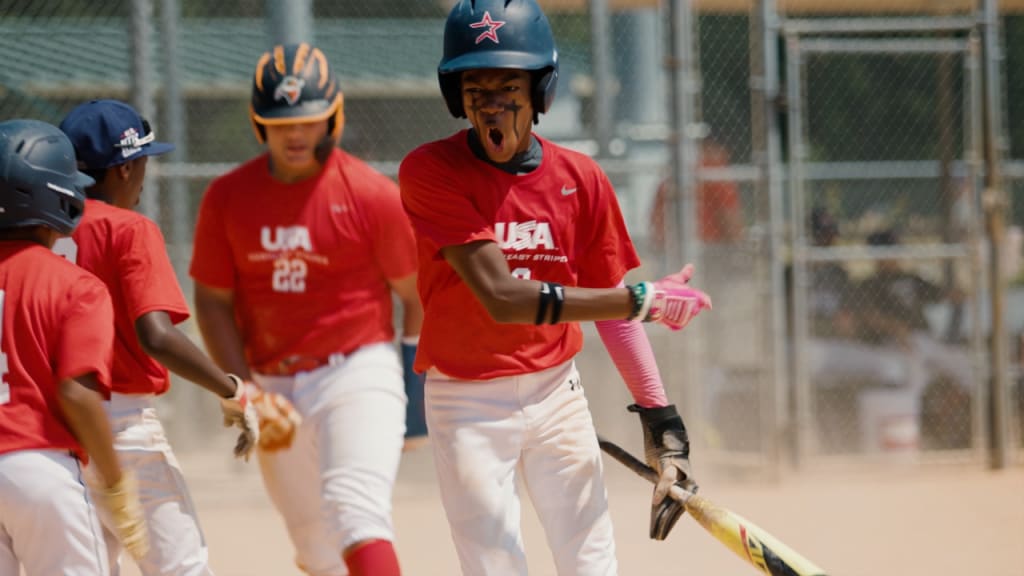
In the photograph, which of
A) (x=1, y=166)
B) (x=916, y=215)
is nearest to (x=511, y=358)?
(x=1, y=166)

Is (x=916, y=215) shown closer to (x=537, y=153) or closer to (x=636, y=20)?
(x=636, y=20)

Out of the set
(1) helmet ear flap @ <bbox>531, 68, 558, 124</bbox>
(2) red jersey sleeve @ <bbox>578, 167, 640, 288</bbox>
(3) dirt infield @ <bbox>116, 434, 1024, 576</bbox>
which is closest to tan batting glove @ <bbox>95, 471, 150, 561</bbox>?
(2) red jersey sleeve @ <bbox>578, 167, 640, 288</bbox>

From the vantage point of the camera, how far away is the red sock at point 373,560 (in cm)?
472

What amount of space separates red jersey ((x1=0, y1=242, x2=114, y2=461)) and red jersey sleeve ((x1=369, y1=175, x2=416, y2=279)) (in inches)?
68.6

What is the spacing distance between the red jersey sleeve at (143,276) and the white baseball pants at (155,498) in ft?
1.07

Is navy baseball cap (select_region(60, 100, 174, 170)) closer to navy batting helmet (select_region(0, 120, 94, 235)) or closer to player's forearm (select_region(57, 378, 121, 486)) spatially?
navy batting helmet (select_region(0, 120, 94, 235))

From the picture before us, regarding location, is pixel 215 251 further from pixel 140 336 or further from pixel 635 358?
pixel 635 358

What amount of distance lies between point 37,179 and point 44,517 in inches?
35.6

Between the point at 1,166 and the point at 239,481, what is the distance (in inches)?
223

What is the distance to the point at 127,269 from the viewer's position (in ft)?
14.1

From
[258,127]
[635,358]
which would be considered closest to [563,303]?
[635,358]

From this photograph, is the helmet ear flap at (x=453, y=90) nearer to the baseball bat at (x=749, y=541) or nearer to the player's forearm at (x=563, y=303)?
the player's forearm at (x=563, y=303)

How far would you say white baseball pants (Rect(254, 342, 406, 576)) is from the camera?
489cm

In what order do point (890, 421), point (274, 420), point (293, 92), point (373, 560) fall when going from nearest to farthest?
point (373, 560) → point (274, 420) → point (293, 92) → point (890, 421)
